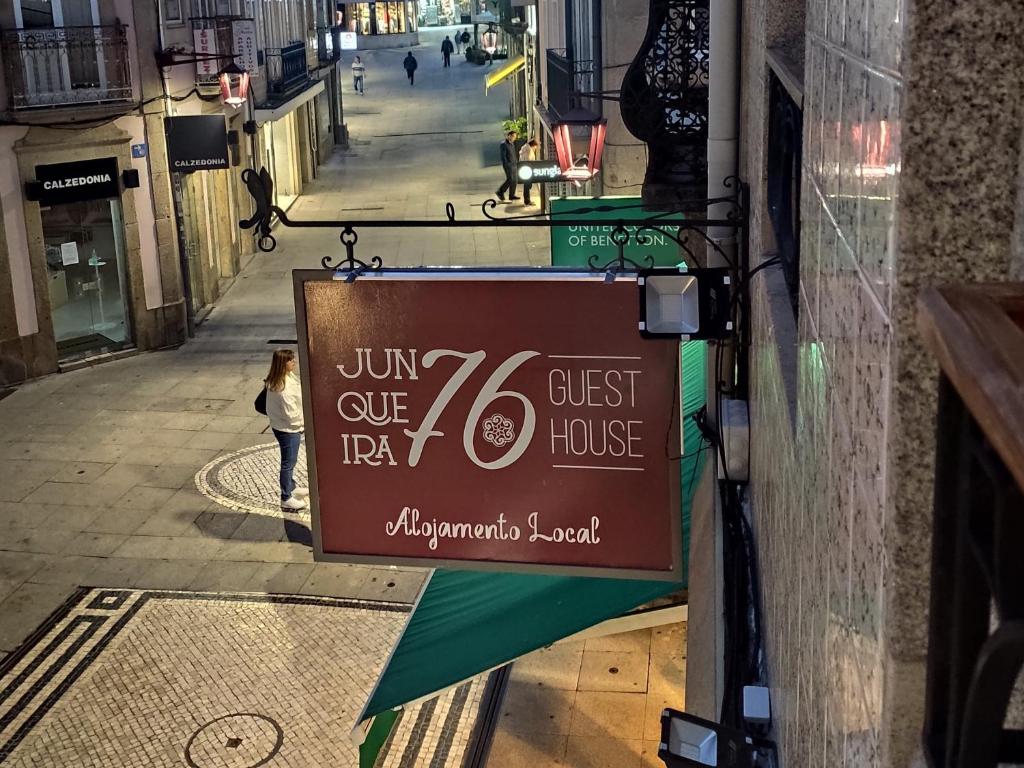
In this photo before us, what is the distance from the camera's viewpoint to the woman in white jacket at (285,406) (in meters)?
11.0

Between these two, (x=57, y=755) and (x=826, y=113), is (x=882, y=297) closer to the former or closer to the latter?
(x=826, y=113)

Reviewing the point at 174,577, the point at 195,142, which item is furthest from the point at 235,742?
the point at 195,142

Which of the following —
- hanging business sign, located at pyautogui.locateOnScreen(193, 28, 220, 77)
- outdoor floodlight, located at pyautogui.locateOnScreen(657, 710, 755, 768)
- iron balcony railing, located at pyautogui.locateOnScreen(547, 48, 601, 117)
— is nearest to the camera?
outdoor floodlight, located at pyautogui.locateOnScreen(657, 710, 755, 768)

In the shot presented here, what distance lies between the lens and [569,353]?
4.58 meters

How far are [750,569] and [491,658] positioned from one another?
5.77 feet

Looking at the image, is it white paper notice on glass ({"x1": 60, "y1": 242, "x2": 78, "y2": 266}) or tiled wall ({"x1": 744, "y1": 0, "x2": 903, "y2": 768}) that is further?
white paper notice on glass ({"x1": 60, "y1": 242, "x2": 78, "y2": 266})

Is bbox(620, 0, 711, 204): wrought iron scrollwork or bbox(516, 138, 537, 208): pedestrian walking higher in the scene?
bbox(620, 0, 711, 204): wrought iron scrollwork

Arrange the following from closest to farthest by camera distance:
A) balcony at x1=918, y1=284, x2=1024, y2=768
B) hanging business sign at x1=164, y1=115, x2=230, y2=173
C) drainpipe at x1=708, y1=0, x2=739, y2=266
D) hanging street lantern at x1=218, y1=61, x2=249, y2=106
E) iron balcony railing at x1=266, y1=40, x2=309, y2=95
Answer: balcony at x1=918, y1=284, x2=1024, y2=768 < drainpipe at x1=708, y1=0, x2=739, y2=266 < hanging business sign at x1=164, y1=115, x2=230, y2=173 < hanging street lantern at x1=218, y1=61, x2=249, y2=106 < iron balcony railing at x1=266, y1=40, x2=309, y2=95

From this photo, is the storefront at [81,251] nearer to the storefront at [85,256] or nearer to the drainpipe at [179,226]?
the storefront at [85,256]

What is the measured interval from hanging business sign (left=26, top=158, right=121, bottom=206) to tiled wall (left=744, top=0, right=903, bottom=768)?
47.2ft

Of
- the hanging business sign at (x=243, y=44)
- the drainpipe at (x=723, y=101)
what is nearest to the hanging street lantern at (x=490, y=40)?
the hanging business sign at (x=243, y=44)

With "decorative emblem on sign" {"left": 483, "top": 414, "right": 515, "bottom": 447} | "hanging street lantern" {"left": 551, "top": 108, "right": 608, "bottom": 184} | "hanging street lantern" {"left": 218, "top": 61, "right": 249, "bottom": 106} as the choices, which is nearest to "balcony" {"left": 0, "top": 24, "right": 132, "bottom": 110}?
"hanging street lantern" {"left": 218, "top": 61, "right": 249, "bottom": 106}

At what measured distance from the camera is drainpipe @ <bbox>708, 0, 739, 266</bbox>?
5832mm

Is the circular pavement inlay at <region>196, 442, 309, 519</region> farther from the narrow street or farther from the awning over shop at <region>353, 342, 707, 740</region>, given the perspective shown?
the awning over shop at <region>353, 342, 707, 740</region>
